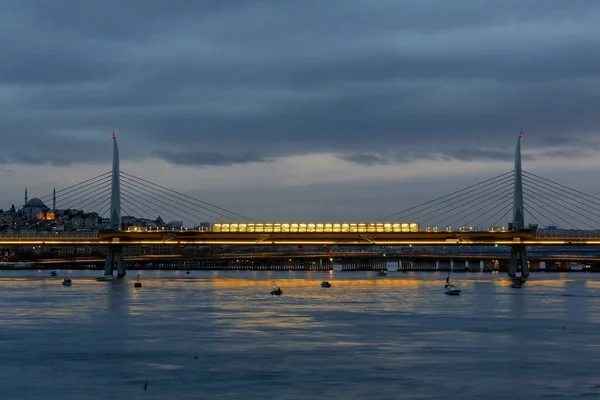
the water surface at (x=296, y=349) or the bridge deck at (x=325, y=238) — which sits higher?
the bridge deck at (x=325, y=238)

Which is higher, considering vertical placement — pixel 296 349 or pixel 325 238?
pixel 325 238

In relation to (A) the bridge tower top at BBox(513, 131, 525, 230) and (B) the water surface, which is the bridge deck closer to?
(A) the bridge tower top at BBox(513, 131, 525, 230)

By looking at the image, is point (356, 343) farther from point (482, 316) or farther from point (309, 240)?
point (309, 240)

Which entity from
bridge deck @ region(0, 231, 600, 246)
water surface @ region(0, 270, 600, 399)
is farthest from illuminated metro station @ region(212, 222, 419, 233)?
water surface @ region(0, 270, 600, 399)

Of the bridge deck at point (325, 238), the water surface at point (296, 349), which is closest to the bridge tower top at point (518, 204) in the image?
the bridge deck at point (325, 238)

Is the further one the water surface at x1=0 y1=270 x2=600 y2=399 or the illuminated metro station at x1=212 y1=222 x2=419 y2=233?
the illuminated metro station at x1=212 y1=222 x2=419 y2=233

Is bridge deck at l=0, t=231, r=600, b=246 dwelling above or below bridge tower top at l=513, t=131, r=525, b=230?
below

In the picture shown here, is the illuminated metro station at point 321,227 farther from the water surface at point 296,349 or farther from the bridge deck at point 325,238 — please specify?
the water surface at point 296,349

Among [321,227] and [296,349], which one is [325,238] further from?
[296,349]

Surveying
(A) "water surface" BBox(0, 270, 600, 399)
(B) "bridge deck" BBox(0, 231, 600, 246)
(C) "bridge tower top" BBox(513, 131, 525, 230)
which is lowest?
(A) "water surface" BBox(0, 270, 600, 399)

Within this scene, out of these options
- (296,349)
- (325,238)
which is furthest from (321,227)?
(296,349)

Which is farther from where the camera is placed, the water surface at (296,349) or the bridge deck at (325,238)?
the bridge deck at (325,238)

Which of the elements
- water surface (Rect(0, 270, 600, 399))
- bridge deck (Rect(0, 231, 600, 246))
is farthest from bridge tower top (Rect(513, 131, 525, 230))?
water surface (Rect(0, 270, 600, 399))

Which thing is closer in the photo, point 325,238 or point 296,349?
point 296,349
